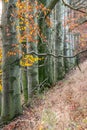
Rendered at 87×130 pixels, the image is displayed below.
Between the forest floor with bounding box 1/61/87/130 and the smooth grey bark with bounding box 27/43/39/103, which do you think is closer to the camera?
the forest floor with bounding box 1/61/87/130

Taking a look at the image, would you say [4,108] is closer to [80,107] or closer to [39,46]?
[80,107]

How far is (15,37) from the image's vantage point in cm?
823

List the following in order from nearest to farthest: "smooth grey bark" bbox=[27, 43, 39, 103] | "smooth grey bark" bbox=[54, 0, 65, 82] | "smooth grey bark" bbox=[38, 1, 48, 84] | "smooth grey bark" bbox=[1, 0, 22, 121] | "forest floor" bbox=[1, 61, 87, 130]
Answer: "forest floor" bbox=[1, 61, 87, 130], "smooth grey bark" bbox=[1, 0, 22, 121], "smooth grey bark" bbox=[27, 43, 39, 103], "smooth grey bark" bbox=[38, 1, 48, 84], "smooth grey bark" bbox=[54, 0, 65, 82]

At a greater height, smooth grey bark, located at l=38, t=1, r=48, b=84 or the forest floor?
smooth grey bark, located at l=38, t=1, r=48, b=84

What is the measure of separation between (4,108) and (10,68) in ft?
3.89

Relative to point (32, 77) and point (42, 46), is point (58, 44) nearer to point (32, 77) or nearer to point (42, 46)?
point (42, 46)

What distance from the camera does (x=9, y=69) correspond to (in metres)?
8.30

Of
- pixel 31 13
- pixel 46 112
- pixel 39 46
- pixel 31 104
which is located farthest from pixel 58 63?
pixel 46 112

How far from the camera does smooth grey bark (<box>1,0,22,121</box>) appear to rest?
815 cm

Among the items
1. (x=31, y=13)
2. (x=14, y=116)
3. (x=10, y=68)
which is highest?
(x=31, y=13)

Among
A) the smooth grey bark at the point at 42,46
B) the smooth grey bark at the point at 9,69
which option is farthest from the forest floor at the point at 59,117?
the smooth grey bark at the point at 42,46

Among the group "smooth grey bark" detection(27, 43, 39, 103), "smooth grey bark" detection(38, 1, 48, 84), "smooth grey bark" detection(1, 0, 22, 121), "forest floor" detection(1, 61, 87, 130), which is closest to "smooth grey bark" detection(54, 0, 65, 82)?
"smooth grey bark" detection(38, 1, 48, 84)

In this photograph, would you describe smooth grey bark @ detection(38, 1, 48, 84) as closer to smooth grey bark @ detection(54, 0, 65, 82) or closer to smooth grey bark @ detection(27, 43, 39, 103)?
smooth grey bark @ detection(27, 43, 39, 103)

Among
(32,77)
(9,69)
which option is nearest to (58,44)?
(32,77)
